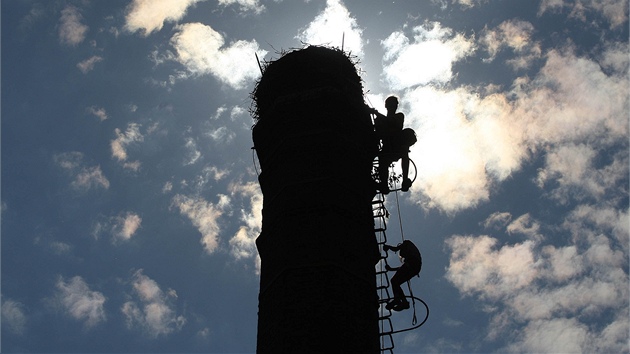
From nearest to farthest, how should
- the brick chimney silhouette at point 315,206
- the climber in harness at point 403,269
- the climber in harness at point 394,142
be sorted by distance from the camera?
the brick chimney silhouette at point 315,206 < the climber in harness at point 403,269 < the climber in harness at point 394,142

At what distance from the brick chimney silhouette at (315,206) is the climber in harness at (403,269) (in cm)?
67

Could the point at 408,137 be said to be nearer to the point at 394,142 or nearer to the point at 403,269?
the point at 394,142

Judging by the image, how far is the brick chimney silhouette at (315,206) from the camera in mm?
9820

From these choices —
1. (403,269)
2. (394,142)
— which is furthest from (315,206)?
(394,142)

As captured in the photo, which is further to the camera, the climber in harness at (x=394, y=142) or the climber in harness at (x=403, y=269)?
the climber in harness at (x=394, y=142)

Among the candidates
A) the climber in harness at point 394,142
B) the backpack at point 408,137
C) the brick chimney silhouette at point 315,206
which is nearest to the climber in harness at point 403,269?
the brick chimney silhouette at point 315,206

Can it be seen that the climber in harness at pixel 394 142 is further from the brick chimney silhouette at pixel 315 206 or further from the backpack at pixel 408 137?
the brick chimney silhouette at pixel 315 206

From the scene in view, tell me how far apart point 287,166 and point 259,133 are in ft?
5.22

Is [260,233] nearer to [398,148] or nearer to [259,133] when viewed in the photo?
[259,133]

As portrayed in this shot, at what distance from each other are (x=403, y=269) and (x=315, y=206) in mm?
2238

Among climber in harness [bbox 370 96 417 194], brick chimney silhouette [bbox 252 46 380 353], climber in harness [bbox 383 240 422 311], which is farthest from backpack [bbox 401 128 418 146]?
climber in harness [bbox 383 240 422 311]

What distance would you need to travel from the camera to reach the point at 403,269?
11.8 meters

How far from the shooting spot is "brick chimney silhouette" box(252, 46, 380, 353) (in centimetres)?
982

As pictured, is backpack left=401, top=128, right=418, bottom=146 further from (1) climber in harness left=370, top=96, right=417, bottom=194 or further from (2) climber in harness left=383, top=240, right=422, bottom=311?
(2) climber in harness left=383, top=240, right=422, bottom=311
